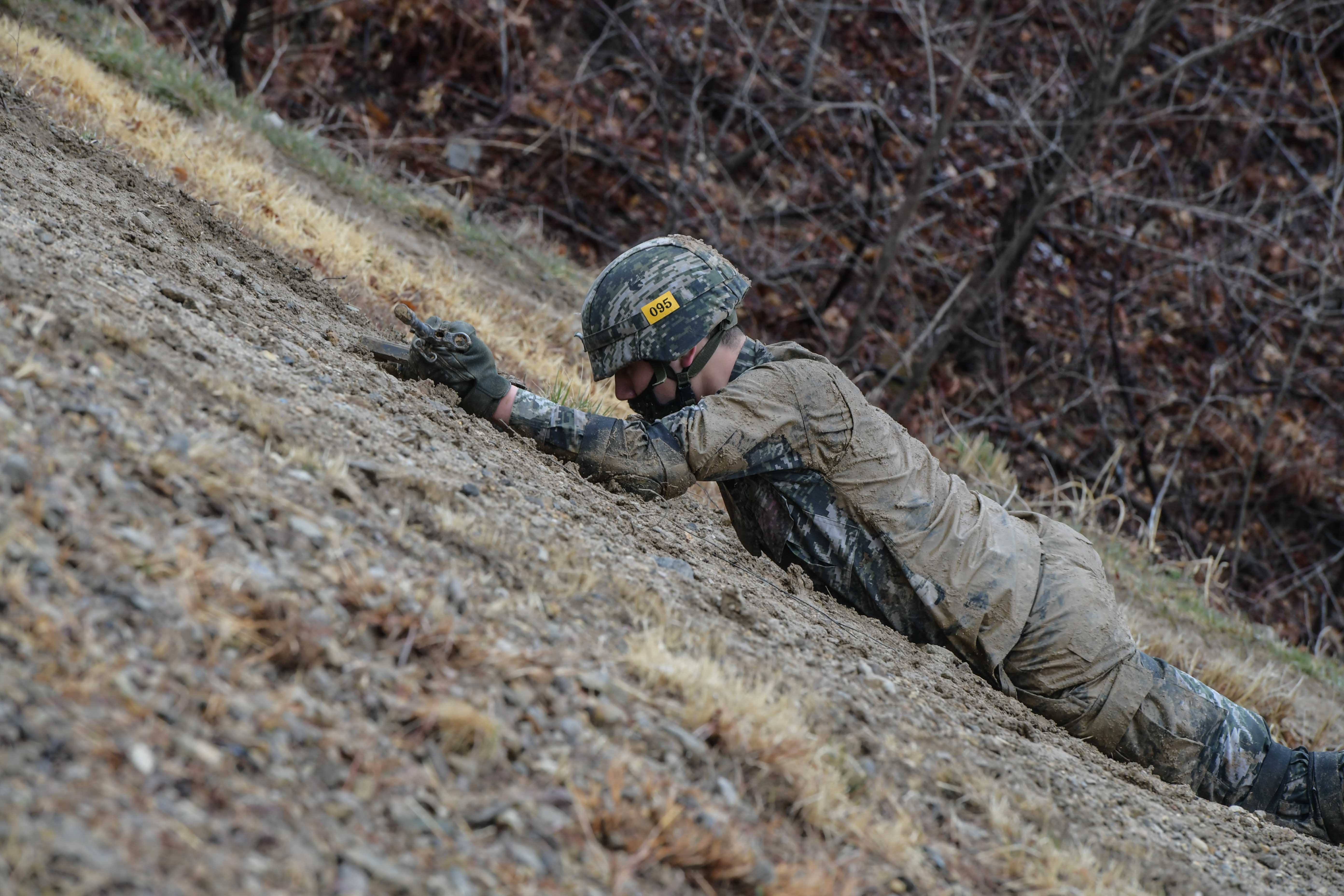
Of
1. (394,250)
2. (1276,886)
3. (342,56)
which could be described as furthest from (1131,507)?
(342,56)

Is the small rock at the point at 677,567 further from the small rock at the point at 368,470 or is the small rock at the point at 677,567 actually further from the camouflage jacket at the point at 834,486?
the small rock at the point at 368,470

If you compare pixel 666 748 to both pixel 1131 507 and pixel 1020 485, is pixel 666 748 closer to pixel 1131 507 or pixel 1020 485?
pixel 1020 485

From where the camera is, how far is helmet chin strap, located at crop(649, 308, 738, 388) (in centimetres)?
377

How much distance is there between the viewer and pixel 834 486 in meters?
3.73

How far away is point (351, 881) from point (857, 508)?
2.33 metres

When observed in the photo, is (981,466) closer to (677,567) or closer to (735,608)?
(677,567)

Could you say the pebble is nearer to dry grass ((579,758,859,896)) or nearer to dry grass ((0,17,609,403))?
dry grass ((579,758,859,896))

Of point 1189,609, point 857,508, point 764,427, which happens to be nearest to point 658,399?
point 764,427

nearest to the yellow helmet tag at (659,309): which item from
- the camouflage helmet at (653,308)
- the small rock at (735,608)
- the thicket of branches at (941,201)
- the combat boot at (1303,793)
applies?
the camouflage helmet at (653,308)

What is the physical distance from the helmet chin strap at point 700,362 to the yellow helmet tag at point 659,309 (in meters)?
0.15

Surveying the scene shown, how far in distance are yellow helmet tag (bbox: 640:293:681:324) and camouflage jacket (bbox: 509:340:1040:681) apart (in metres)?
0.30

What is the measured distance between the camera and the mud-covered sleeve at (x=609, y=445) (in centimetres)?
354

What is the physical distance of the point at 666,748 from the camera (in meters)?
2.30

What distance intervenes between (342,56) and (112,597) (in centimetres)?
1082
